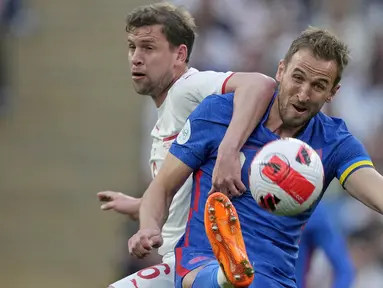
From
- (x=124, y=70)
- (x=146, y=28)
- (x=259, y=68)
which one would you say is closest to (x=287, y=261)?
(x=146, y=28)

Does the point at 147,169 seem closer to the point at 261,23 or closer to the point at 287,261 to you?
the point at 261,23

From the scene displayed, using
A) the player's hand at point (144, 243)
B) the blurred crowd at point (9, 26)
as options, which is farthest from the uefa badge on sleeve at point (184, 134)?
the blurred crowd at point (9, 26)

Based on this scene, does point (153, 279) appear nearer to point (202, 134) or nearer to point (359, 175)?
point (202, 134)

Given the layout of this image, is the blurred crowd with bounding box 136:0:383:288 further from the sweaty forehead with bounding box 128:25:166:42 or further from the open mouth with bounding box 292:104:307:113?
the open mouth with bounding box 292:104:307:113

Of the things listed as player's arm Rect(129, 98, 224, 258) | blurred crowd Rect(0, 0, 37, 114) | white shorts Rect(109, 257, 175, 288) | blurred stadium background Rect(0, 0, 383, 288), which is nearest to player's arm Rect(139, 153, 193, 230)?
player's arm Rect(129, 98, 224, 258)

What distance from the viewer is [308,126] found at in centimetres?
500

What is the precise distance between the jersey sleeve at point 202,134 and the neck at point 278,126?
204 mm

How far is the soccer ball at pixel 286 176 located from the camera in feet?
14.6

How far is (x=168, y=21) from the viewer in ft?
18.4

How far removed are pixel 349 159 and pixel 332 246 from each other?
270cm

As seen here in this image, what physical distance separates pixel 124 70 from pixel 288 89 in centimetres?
701

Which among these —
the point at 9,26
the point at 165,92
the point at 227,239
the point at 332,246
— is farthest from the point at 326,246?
the point at 9,26

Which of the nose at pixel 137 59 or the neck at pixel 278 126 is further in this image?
the nose at pixel 137 59

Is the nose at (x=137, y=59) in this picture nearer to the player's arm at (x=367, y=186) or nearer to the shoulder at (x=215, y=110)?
the shoulder at (x=215, y=110)
